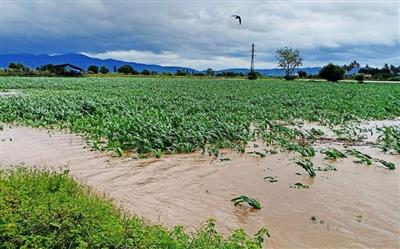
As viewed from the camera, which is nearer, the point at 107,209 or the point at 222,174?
the point at 107,209

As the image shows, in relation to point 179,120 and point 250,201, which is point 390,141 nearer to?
point 179,120

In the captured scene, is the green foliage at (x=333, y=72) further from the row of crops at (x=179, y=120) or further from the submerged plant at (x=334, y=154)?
the submerged plant at (x=334, y=154)

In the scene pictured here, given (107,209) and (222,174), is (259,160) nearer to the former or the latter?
(222,174)

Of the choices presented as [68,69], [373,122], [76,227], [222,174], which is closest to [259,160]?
[222,174]

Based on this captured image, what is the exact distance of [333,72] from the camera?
2847 inches

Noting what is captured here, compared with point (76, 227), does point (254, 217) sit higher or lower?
lower

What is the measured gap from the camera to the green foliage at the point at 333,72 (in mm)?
71812

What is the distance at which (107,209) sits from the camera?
209 inches

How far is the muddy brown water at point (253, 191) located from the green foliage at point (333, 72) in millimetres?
63582

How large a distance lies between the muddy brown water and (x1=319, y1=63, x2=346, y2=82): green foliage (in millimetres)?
63582

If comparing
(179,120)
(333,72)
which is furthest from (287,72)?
(179,120)

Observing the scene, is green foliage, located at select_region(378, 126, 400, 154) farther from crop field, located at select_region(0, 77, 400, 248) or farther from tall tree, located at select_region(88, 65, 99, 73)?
tall tree, located at select_region(88, 65, 99, 73)

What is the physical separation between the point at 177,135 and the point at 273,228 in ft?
18.8

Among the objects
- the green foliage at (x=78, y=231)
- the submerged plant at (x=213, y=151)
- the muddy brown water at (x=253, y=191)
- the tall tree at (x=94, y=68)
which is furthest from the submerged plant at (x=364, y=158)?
the tall tree at (x=94, y=68)
